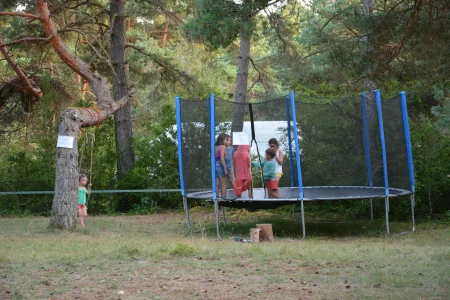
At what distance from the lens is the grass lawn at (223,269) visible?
6.68 m

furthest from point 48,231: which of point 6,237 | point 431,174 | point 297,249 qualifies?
→ point 431,174

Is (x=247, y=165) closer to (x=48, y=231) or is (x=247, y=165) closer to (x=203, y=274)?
(x=48, y=231)

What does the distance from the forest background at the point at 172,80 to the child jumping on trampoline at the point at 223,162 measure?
2.20 meters

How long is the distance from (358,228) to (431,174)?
6.39 feet

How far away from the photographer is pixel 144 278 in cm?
739

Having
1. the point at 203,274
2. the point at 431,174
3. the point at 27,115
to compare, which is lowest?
the point at 203,274

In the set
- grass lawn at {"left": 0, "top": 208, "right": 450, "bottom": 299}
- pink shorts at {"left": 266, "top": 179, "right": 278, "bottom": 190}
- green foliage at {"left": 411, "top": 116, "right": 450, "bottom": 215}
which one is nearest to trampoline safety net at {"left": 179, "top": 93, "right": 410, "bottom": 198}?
pink shorts at {"left": 266, "top": 179, "right": 278, "bottom": 190}

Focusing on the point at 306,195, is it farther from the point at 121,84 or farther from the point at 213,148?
the point at 121,84

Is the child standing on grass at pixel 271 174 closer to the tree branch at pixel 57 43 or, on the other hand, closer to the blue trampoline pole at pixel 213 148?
the blue trampoline pole at pixel 213 148

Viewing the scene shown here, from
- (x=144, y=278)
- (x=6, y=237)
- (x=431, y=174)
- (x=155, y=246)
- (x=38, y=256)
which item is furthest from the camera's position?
(x=431, y=174)

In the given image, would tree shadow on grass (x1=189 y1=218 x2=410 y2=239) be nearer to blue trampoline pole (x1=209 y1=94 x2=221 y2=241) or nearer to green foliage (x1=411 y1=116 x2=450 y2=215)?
blue trampoline pole (x1=209 y1=94 x2=221 y2=241)

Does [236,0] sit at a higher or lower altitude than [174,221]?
higher

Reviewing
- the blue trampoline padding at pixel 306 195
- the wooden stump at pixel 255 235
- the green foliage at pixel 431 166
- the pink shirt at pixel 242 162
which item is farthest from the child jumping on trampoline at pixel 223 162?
the green foliage at pixel 431 166

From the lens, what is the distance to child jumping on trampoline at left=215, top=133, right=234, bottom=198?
40.7 feet
